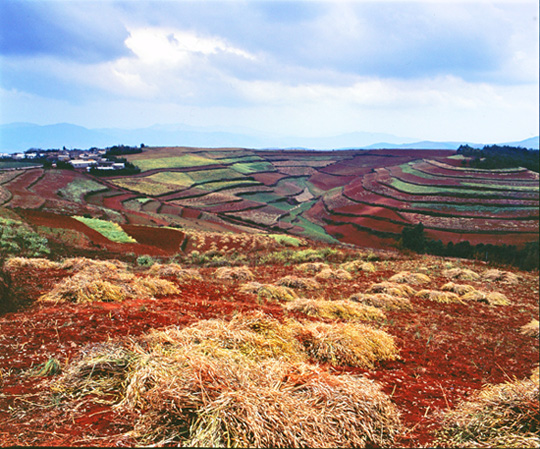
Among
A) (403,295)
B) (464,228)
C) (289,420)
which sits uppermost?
(289,420)

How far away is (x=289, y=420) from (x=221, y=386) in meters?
0.70

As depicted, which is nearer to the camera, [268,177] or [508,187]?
[508,187]

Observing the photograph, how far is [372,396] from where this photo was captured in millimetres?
3539

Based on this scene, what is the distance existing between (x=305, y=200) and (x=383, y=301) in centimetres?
7588

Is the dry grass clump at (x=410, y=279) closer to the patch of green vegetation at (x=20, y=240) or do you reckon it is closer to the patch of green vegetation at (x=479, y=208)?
the patch of green vegetation at (x=20, y=240)

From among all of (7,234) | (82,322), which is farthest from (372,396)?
(7,234)

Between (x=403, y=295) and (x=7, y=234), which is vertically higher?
(x=7, y=234)

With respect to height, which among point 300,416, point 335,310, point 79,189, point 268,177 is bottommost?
point 335,310

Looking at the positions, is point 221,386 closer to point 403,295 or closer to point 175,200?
point 403,295

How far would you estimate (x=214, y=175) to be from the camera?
8875cm

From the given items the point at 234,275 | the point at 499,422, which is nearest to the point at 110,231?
the point at 234,275

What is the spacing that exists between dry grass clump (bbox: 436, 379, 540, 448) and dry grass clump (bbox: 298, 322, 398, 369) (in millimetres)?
1716

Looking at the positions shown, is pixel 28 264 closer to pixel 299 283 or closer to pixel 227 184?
pixel 299 283

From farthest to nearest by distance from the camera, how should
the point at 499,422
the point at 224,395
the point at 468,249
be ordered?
the point at 468,249, the point at 499,422, the point at 224,395
